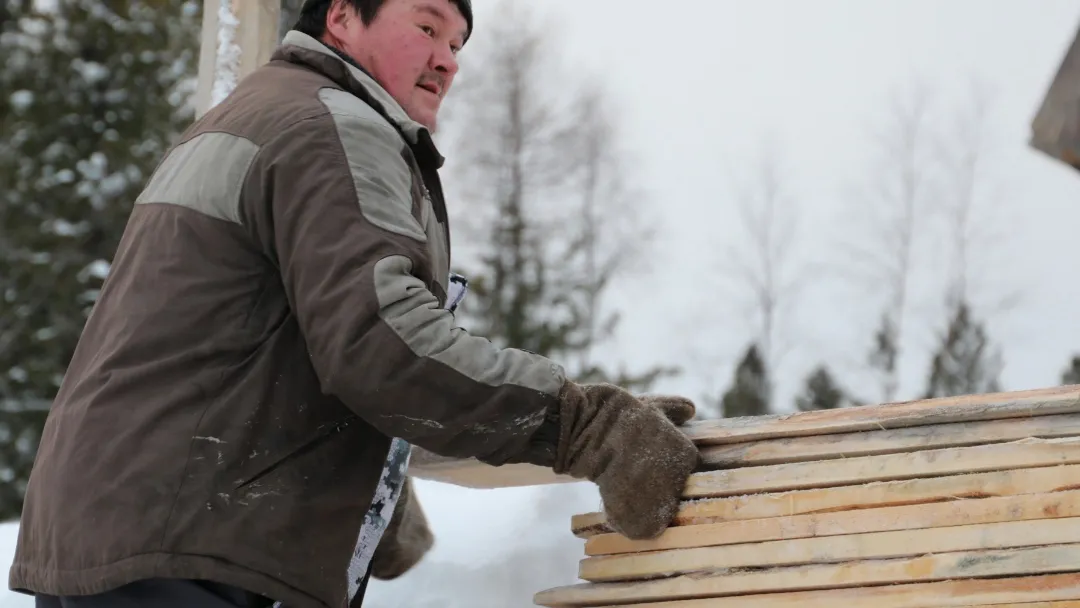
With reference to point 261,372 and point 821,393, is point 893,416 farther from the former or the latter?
point 821,393

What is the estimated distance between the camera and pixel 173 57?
14.8 m

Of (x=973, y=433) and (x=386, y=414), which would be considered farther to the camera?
(x=973, y=433)

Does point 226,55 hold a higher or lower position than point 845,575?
lower

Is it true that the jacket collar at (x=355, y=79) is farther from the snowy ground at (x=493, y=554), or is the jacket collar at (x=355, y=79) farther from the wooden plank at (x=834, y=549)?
the snowy ground at (x=493, y=554)

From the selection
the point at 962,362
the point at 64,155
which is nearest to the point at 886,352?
the point at 962,362

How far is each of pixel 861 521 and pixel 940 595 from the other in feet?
0.61

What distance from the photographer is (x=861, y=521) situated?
6.66ft

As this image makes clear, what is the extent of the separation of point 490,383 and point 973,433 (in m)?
0.88

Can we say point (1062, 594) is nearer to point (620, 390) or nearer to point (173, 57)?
point (620, 390)

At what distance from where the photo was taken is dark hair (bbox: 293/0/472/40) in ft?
7.26

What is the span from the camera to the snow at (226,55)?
4.60 meters

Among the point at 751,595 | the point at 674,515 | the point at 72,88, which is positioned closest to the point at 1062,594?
the point at 751,595

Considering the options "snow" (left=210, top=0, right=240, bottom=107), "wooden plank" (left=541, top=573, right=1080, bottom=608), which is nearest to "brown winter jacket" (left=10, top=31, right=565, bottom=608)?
"wooden plank" (left=541, top=573, right=1080, bottom=608)

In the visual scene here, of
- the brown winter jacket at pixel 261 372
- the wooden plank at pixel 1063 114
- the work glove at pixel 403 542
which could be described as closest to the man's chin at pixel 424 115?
the brown winter jacket at pixel 261 372
